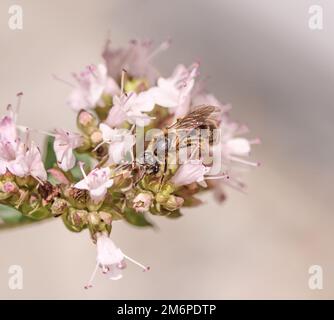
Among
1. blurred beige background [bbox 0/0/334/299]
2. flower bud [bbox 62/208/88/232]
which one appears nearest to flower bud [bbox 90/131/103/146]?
flower bud [bbox 62/208/88/232]

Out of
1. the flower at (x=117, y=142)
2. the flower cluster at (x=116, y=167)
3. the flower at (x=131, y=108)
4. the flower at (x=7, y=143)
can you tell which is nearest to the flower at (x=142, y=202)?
the flower cluster at (x=116, y=167)

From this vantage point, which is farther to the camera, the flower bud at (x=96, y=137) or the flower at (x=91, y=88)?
the flower at (x=91, y=88)

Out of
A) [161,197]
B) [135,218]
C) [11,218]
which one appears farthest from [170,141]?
[11,218]

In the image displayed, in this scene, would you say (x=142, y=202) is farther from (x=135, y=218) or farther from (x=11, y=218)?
(x=11, y=218)

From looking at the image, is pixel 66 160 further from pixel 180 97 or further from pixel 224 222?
pixel 224 222

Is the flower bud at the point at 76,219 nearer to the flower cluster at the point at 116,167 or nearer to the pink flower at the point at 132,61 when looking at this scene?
the flower cluster at the point at 116,167

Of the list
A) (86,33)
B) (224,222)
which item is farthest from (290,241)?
(86,33)
